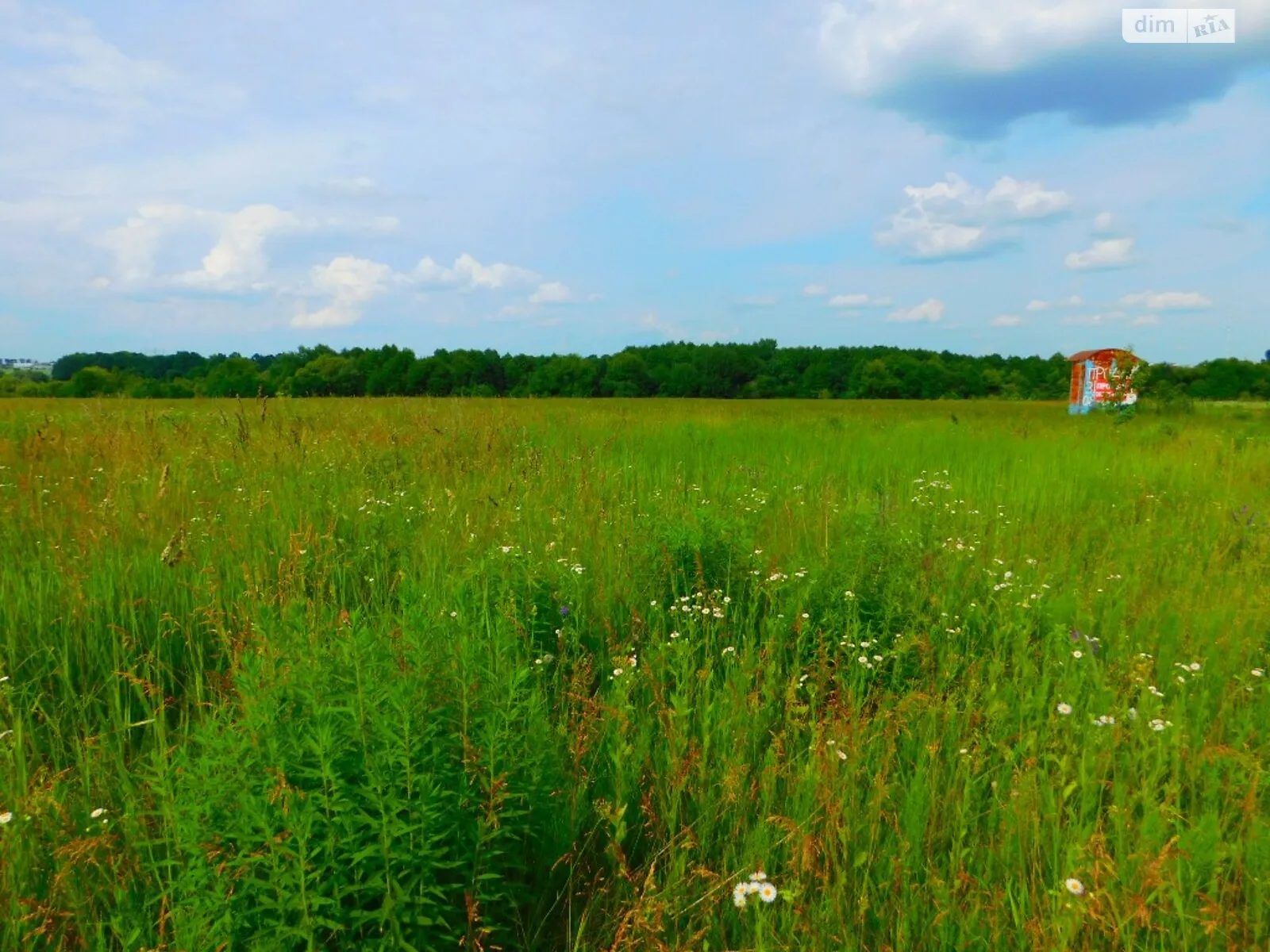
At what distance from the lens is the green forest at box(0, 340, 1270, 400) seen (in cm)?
3725

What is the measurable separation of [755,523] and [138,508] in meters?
4.03

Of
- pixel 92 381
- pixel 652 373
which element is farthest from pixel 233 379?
pixel 652 373

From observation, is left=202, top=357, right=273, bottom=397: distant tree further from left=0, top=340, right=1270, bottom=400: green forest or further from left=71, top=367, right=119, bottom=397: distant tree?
left=71, top=367, right=119, bottom=397: distant tree

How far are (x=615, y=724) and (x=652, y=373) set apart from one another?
6000 centimetres

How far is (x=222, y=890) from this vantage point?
143cm

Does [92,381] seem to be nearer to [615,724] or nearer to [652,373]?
[652,373]

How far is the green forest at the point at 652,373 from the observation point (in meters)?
37.2

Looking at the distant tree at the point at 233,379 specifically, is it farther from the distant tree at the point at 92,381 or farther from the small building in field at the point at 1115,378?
the small building in field at the point at 1115,378

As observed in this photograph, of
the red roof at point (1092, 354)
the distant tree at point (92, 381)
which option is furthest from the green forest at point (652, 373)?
the red roof at point (1092, 354)

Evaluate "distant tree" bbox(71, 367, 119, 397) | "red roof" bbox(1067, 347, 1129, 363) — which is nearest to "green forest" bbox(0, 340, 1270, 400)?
"distant tree" bbox(71, 367, 119, 397)

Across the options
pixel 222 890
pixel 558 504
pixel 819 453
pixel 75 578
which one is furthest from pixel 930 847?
pixel 819 453

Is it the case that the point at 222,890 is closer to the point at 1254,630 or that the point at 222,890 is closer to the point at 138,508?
the point at 138,508

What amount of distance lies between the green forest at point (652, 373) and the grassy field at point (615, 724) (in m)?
25.2

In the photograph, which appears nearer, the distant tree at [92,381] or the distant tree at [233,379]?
the distant tree at [233,379]
